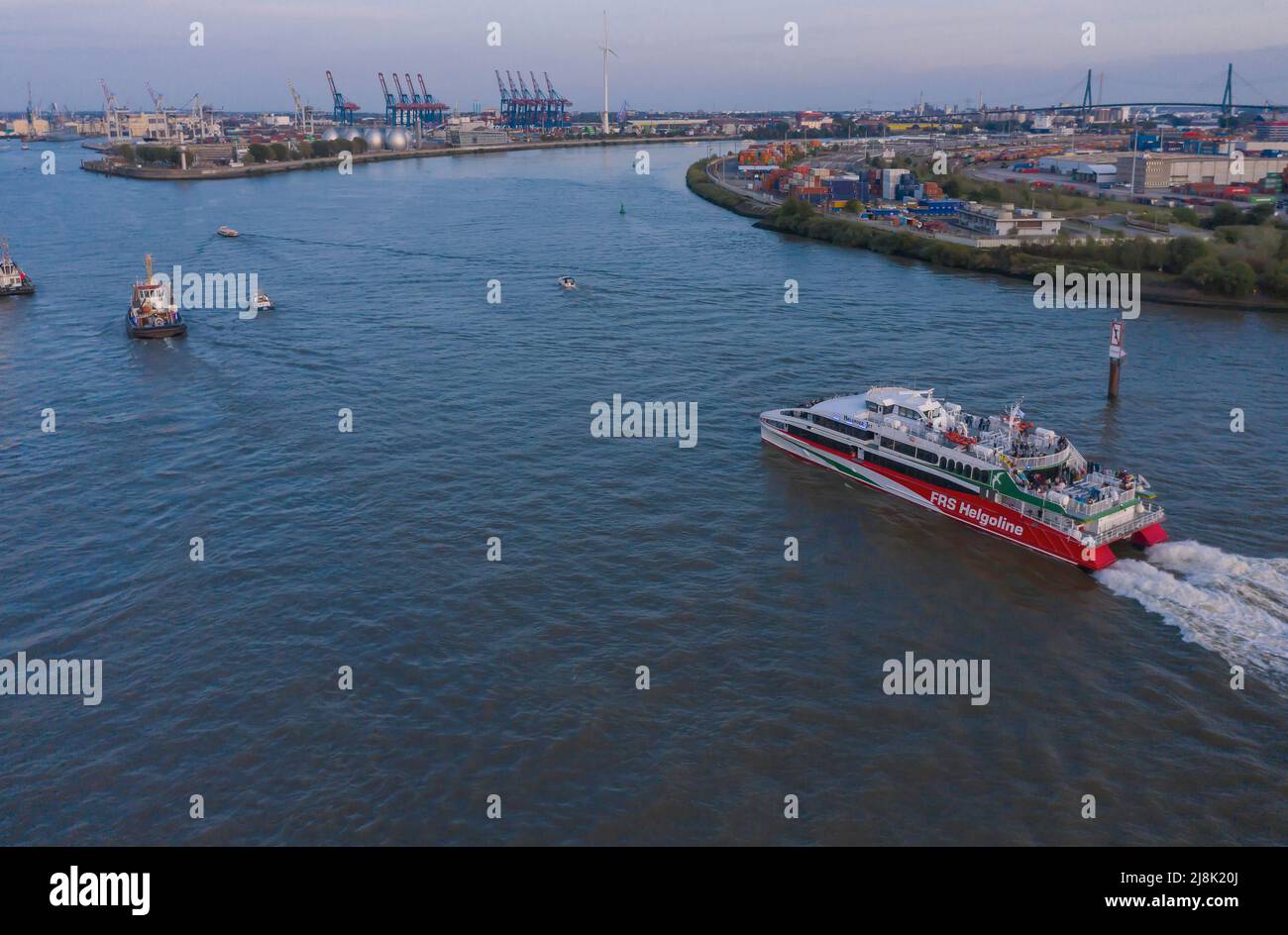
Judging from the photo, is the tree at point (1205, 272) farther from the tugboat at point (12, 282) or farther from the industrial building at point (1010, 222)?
the tugboat at point (12, 282)

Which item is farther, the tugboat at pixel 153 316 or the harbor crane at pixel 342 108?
the harbor crane at pixel 342 108

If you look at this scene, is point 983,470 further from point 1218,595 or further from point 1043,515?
point 1218,595

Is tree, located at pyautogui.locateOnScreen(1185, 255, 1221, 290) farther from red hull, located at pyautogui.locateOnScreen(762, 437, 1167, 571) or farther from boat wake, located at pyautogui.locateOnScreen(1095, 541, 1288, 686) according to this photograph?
boat wake, located at pyautogui.locateOnScreen(1095, 541, 1288, 686)

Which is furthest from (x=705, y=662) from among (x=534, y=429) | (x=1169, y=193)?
(x=1169, y=193)

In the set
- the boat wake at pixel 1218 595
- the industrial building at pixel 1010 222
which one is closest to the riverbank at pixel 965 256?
the industrial building at pixel 1010 222

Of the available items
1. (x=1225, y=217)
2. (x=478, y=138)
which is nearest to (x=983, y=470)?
(x=1225, y=217)

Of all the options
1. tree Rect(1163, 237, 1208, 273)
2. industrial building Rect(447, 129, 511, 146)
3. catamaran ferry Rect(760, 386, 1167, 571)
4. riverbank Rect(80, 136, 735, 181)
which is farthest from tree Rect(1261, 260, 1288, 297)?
industrial building Rect(447, 129, 511, 146)
